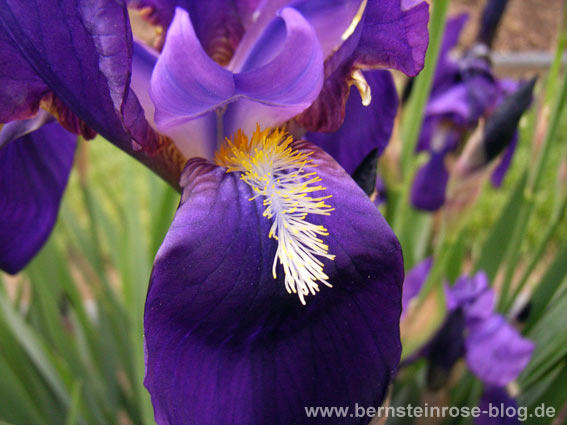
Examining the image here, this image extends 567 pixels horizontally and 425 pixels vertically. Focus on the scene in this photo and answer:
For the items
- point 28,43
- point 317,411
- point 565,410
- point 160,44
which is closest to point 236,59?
point 160,44

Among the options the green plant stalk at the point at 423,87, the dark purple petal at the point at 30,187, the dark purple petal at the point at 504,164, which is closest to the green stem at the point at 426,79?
the green plant stalk at the point at 423,87

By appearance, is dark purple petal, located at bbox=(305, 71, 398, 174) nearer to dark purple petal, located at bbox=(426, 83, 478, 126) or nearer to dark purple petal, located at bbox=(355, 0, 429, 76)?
dark purple petal, located at bbox=(355, 0, 429, 76)

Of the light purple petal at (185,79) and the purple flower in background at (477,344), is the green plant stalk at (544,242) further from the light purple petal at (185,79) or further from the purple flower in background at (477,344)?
the light purple petal at (185,79)

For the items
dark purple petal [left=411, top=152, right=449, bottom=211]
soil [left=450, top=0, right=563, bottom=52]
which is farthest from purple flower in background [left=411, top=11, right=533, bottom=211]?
soil [left=450, top=0, right=563, bottom=52]

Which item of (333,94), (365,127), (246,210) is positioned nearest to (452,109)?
(365,127)

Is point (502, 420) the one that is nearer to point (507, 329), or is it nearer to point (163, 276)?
point (507, 329)

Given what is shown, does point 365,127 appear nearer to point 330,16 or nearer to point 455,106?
point 330,16

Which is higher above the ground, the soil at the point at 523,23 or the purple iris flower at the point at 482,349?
the purple iris flower at the point at 482,349
